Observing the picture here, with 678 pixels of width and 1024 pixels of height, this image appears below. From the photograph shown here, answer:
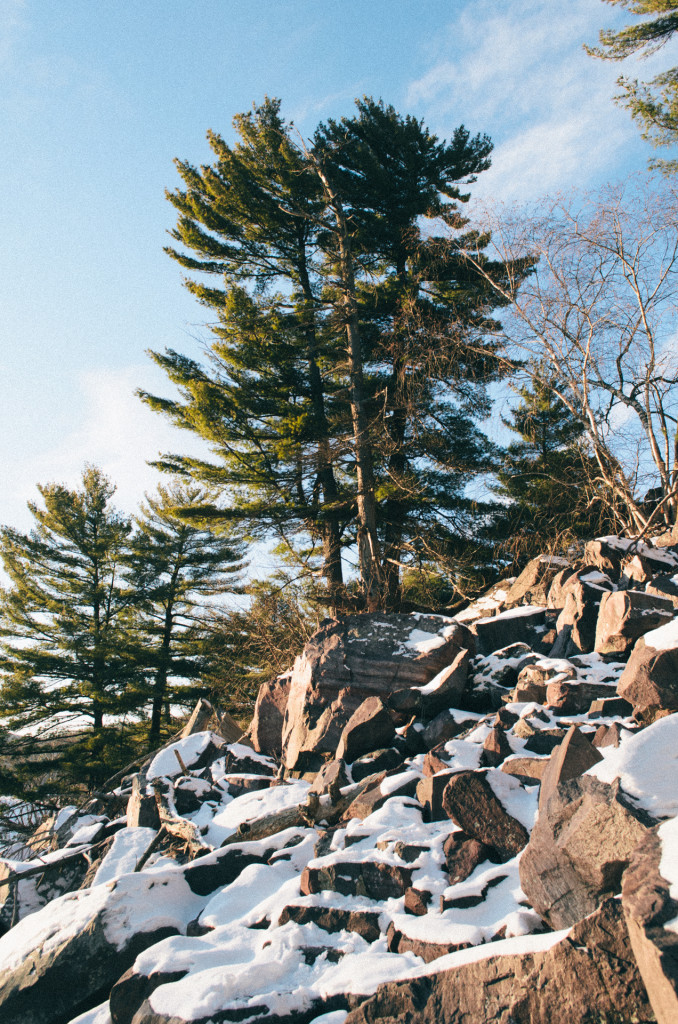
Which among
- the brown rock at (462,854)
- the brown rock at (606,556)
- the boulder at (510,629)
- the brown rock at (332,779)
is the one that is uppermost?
the brown rock at (606,556)

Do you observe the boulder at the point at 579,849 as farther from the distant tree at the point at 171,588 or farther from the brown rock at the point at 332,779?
the distant tree at the point at 171,588

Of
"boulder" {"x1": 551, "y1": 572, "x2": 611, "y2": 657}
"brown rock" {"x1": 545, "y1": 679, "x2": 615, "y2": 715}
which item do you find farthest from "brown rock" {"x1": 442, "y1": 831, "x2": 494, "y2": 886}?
"boulder" {"x1": 551, "y1": 572, "x2": 611, "y2": 657}

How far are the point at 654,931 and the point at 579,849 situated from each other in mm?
649

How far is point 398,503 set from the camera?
522 inches

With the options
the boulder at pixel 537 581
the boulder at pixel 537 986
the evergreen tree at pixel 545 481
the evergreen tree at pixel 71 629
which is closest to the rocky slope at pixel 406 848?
the boulder at pixel 537 986

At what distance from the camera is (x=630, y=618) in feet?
17.5

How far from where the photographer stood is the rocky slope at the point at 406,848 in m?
2.55

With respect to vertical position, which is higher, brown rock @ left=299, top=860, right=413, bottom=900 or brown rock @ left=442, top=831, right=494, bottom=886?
brown rock @ left=442, top=831, right=494, bottom=886

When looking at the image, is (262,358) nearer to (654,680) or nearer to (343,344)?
(343,344)

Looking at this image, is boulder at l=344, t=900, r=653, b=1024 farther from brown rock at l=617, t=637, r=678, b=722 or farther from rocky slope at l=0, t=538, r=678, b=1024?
brown rock at l=617, t=637, r=678, b=722

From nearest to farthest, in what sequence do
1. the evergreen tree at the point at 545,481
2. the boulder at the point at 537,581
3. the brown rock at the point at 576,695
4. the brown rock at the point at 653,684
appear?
the brown rock at the point at 653,684 → the brown rock at the point at 576,695 → the boulder at the point at 537,581 → the evergreen tree at the point at 545,481

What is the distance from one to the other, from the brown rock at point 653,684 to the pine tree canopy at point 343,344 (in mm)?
7207

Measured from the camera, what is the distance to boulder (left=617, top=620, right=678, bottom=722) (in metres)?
4.02

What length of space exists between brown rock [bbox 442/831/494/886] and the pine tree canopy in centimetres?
766
